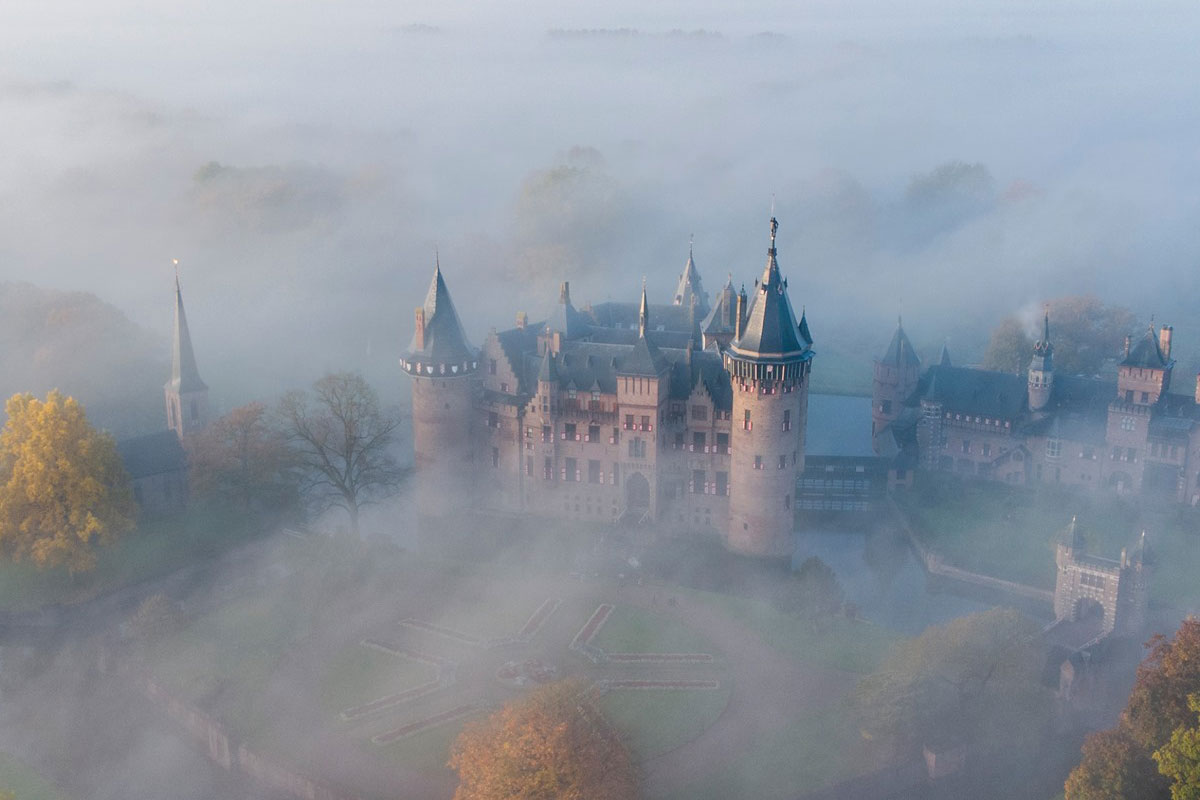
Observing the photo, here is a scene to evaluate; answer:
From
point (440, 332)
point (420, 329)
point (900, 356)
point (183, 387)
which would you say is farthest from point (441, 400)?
point (900, 356)

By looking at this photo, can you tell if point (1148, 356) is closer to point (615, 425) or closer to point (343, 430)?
point (615, 425)

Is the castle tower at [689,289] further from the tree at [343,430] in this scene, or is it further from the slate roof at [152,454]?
the slate roof at [152,454]

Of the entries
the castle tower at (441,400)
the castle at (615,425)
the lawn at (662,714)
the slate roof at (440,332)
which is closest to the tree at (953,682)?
the lawn at (662,714)

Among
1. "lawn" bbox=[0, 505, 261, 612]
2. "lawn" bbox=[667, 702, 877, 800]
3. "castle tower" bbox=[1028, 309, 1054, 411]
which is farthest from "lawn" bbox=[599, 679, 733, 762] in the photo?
"castle tower" bbox=[1028, 309, 1054, 411]

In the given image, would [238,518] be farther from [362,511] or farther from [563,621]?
[563,621]

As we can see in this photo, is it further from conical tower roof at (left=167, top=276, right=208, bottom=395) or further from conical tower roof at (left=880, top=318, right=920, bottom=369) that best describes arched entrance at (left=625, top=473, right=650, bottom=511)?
conical tower roof at (left=167, top=276, right=208, bottom=395)

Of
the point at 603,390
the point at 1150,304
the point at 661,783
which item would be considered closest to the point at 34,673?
the point at 661,783
